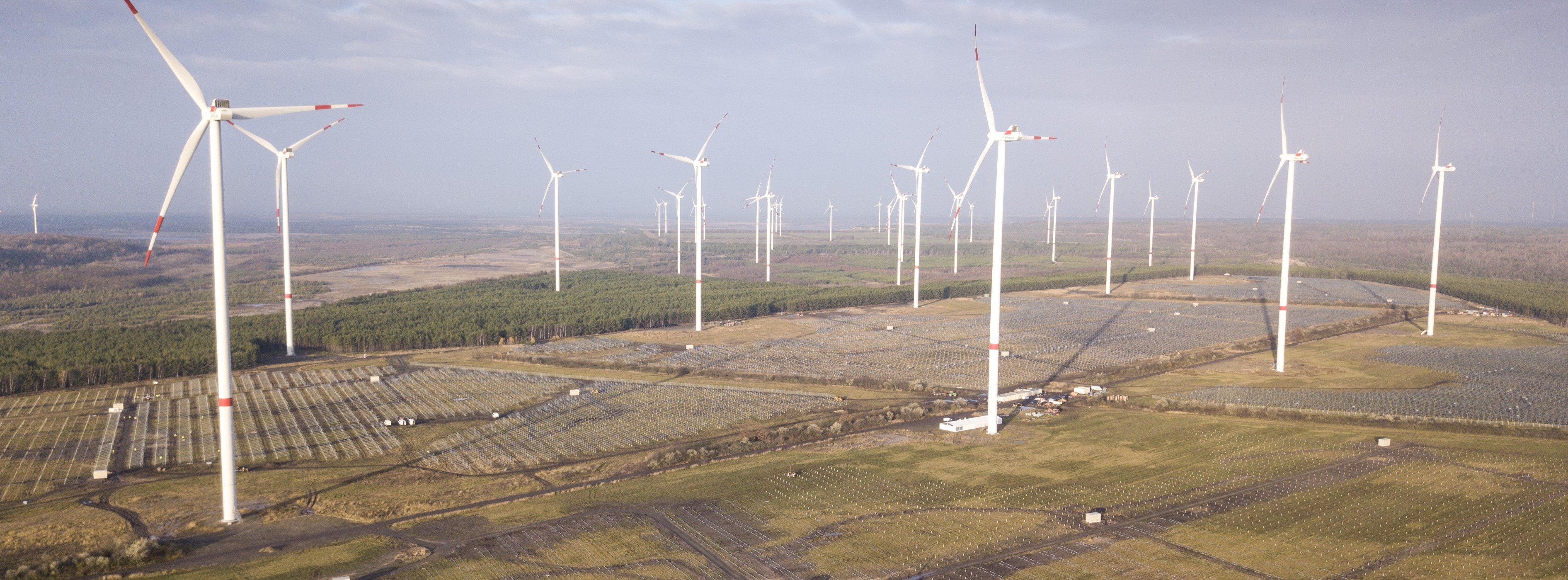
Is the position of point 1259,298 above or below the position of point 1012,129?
below

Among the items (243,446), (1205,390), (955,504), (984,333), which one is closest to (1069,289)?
(984,333)

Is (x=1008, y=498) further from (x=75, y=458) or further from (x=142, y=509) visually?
(x=75, y=458)

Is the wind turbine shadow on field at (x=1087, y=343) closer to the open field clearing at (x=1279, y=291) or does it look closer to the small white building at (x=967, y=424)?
the open field clearing at (x=1279, y=291)

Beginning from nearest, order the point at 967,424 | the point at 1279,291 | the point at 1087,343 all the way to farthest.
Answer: the point at 967,424
the point at 1087,343
the point at 1279,291

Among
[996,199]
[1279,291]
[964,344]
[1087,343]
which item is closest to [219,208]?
[996,199]

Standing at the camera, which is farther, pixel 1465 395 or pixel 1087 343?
pixel 1087 343

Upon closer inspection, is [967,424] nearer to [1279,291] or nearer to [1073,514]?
[1073,514]

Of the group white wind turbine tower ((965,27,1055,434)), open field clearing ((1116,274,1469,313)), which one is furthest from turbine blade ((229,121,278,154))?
open field clearing ((1116,274,1469,313))

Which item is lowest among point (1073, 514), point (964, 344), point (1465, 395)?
point (1073, 514)
